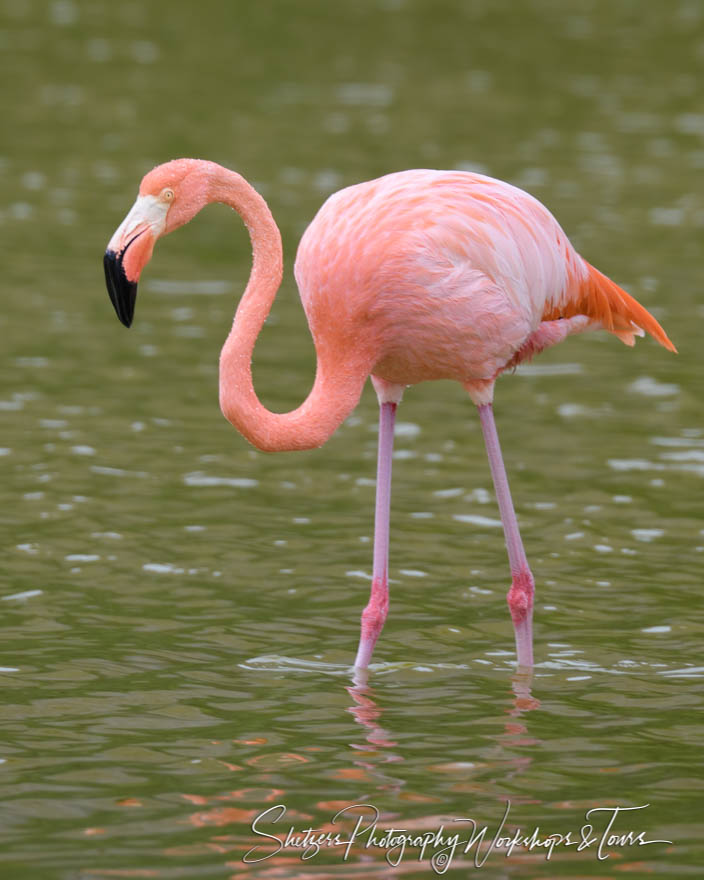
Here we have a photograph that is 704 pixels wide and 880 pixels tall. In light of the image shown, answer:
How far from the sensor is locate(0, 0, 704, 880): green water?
5.98 m

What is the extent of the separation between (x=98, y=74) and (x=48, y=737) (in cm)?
1895

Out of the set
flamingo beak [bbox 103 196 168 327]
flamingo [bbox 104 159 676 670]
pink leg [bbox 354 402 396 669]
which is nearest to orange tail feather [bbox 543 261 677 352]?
flamingo [bbox 104 159 676 670]

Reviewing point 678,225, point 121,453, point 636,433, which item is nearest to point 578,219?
point 678,225

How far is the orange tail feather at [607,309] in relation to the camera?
7648 millimetres

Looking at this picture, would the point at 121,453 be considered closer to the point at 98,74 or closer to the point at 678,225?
the point at 678,225

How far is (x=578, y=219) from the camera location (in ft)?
54.4

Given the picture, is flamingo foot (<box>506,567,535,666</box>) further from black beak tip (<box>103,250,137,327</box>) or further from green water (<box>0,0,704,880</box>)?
black beak tip (<box>103,250,137,327</box>)

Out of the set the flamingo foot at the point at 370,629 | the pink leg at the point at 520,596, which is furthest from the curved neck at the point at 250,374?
the flamingo foot at the point at 370,629

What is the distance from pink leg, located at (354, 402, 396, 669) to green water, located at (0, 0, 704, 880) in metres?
0.18

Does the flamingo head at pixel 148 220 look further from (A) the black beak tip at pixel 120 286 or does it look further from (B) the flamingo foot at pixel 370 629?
(B) the flamingo foot at pixel 370 629

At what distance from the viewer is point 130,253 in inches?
247

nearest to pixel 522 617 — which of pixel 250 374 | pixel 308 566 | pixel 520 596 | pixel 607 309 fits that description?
pixel 520 596

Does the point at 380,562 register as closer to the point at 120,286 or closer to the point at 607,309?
the point at 607,309

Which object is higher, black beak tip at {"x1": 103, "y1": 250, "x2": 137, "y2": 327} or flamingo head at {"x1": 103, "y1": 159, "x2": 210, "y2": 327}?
flamingo head at {"x1": 103, "y1": 159, "x2": 210, "y2": 327}
